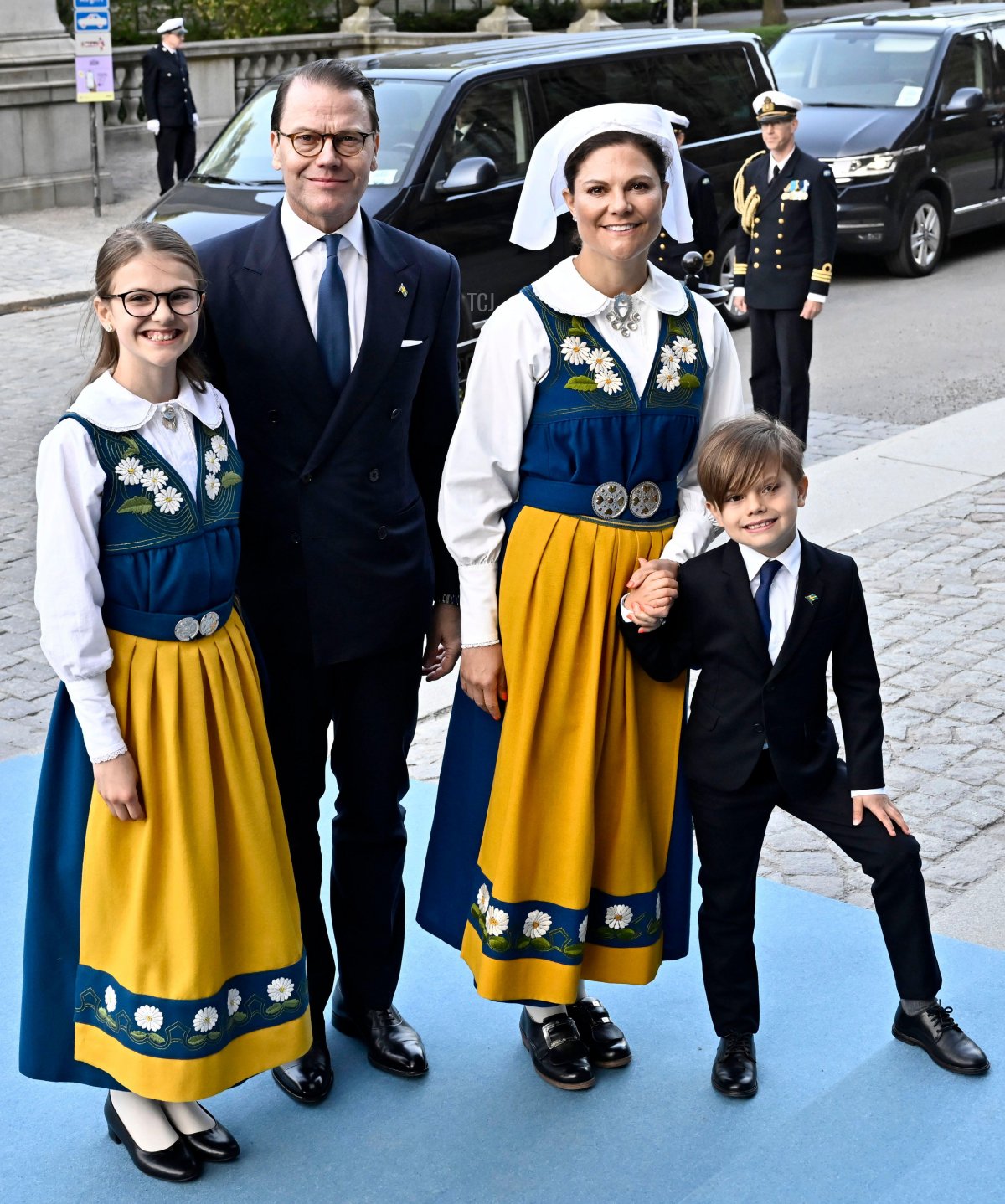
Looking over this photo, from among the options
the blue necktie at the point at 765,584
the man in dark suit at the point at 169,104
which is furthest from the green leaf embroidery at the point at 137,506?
the man in dark suit at the point at 169,104

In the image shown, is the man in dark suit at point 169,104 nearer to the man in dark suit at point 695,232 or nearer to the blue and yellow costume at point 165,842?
the man in dark suit at point 695,232

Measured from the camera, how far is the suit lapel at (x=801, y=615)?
3320 mm

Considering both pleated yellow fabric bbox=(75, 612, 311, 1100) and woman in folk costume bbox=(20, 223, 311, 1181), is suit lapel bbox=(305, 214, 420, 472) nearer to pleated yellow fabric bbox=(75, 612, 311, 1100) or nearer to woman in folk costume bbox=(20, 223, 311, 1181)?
woman in folk costume bbox=(20, 223, 311, 1181)

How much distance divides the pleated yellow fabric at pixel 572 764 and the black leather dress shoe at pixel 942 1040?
2.11 feet

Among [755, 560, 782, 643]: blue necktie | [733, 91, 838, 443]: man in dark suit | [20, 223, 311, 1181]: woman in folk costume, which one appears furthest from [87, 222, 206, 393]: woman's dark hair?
[733, 91, 838, 443]: man in dark suit

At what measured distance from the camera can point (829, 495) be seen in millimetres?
7965

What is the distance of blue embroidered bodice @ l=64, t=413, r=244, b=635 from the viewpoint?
2967 millimetres

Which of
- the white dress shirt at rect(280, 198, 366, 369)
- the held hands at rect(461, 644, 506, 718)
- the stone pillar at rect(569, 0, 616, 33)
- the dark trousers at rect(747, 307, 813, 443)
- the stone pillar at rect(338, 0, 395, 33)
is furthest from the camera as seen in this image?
the stone pillar at rect(569, 0, 616, 33)

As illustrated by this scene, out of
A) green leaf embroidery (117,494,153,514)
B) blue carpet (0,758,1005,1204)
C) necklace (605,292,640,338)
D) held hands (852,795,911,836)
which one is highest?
necklace (605,292,640,338)

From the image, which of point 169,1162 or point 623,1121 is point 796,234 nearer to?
point 623,1121

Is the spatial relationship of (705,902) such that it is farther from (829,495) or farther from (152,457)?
(829,495)

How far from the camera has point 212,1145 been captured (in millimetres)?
3311

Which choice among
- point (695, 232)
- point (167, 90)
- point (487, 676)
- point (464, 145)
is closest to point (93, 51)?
point (167, 90)

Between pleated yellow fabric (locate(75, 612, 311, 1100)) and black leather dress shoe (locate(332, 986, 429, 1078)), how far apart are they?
1.60 ft
